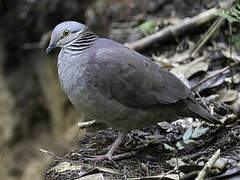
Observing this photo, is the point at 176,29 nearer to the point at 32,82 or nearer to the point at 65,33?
the point at 65,33

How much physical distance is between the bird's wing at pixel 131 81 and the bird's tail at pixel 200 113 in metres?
0.12

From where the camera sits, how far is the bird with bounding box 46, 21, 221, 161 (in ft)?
11.6

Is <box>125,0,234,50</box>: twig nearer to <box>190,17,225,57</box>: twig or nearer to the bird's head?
<box>190,17,225,57</box>: twig

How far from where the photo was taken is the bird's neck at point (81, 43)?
386 centimetres

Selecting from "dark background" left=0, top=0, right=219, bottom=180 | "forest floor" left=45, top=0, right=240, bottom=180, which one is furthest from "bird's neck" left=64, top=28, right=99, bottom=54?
"dark background" left=0, top=0, right=219, bottom=180

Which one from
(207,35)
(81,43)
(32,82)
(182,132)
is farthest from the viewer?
(32,82)

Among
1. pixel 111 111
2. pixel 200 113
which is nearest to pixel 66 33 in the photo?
pixel 111 111

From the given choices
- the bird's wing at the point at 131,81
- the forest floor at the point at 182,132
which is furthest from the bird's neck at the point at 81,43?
the forest floor at the point at 182,132

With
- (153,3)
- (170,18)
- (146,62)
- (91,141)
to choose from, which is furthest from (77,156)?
(153,3)

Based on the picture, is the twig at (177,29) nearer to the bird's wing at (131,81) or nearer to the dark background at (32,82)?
the dark background at (32,82)

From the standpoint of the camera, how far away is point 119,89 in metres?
3.58

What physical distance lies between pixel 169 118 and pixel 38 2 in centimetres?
466

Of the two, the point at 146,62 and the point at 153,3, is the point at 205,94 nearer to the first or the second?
the point at 146,62

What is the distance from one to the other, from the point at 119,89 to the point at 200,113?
0.82 meters
